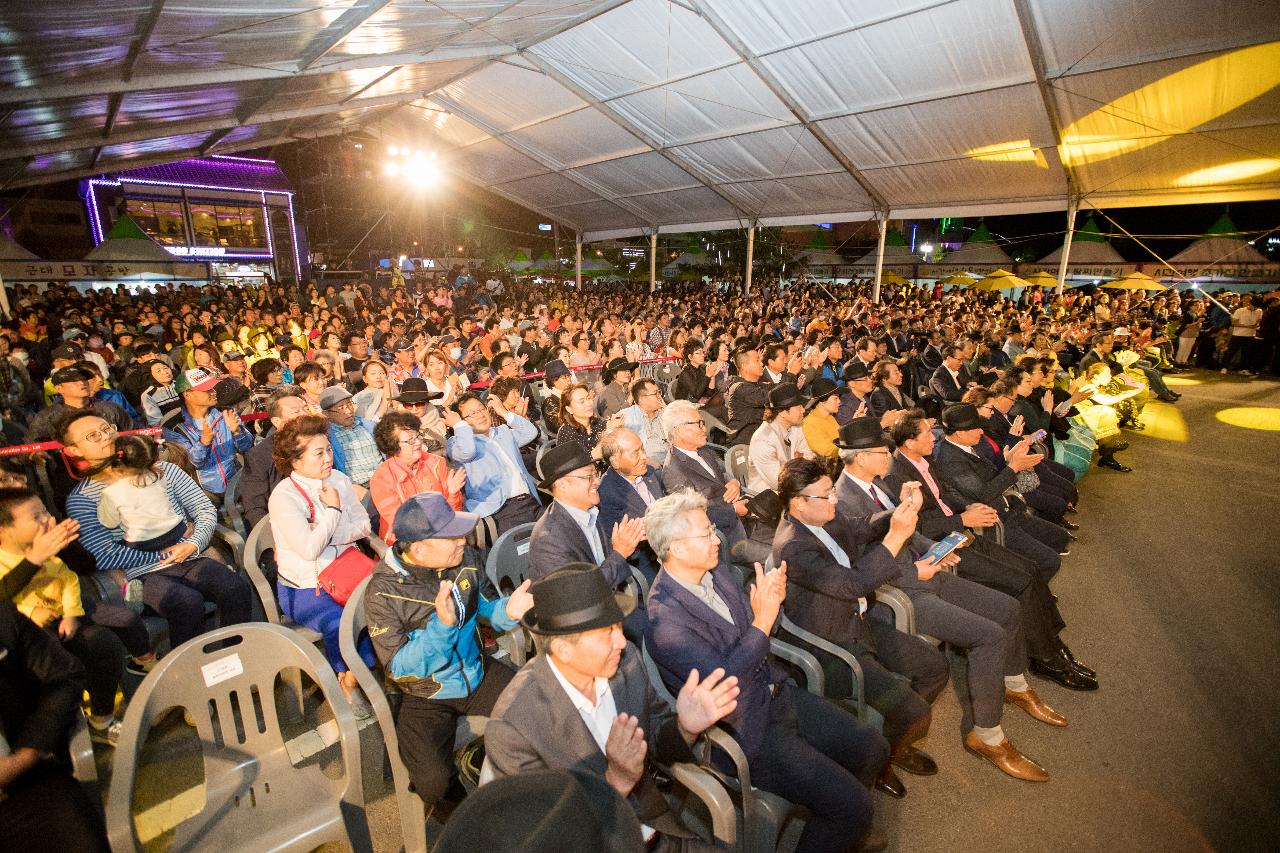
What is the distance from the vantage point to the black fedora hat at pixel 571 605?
5.65 feet

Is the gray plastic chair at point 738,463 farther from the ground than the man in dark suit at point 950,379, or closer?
closer

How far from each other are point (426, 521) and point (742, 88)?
11837 mm

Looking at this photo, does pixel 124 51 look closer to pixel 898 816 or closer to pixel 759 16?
pixel 759 16

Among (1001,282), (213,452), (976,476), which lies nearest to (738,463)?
(976,476)

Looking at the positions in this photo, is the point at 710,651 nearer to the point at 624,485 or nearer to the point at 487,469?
the point at 624,485

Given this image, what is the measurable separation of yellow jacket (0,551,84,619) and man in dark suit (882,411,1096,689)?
171 inches

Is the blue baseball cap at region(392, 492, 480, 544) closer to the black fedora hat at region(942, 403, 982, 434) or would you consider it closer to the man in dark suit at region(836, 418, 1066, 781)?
the man in dark suit at region(836, 418, 1066, 781)

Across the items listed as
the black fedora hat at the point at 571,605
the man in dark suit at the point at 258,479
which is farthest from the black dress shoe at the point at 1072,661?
the man in dark suit at the point at 258,479

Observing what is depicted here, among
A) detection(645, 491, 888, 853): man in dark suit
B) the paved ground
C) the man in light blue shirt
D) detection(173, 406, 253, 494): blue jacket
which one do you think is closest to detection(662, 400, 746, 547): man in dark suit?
the man in light blue shirt

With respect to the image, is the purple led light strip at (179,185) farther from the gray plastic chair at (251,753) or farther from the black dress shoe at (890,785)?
the black dress shoe at (890,785)

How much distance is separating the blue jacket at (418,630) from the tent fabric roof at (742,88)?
19.3 ft

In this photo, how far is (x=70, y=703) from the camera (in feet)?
6.63

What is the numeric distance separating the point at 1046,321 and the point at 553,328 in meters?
10.2

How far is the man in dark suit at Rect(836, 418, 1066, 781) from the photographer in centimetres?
291
